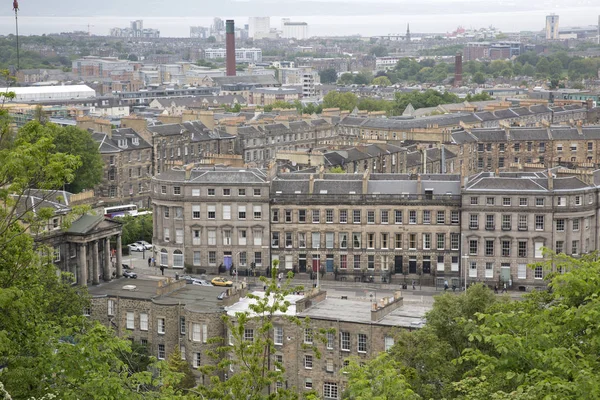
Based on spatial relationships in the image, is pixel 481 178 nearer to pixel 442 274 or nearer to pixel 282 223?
pixel 442 274

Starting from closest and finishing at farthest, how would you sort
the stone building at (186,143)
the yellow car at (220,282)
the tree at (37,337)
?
the tree at (37,337) < the yellow car at (220,282) < the stone building at (186,143)

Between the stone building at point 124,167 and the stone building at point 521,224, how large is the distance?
46.3m

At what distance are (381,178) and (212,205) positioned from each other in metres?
13.8

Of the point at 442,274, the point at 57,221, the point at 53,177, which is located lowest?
the point at 442,274

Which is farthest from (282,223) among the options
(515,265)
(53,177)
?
(53,177)

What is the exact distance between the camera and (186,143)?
125m

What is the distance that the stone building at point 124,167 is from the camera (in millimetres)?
114438

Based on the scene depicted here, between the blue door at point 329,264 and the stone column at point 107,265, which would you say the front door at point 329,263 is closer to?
the blue door at point 329,264

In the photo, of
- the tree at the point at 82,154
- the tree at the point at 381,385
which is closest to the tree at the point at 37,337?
the tree at the point at 381,385

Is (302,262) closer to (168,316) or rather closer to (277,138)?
(168,316)

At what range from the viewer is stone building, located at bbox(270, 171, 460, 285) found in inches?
3194

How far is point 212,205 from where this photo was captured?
84.1 meters

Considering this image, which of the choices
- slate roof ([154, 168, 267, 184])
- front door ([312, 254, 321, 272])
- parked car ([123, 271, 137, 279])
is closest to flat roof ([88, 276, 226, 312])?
parked car ([123, 271, 137, 279])

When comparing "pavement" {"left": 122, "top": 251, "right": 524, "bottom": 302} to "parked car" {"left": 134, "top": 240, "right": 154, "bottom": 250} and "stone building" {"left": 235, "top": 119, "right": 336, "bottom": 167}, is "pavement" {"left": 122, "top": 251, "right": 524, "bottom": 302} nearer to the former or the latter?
"parked car" {"left": 134, "top": 240, "right": 154, "bottom": 250}
